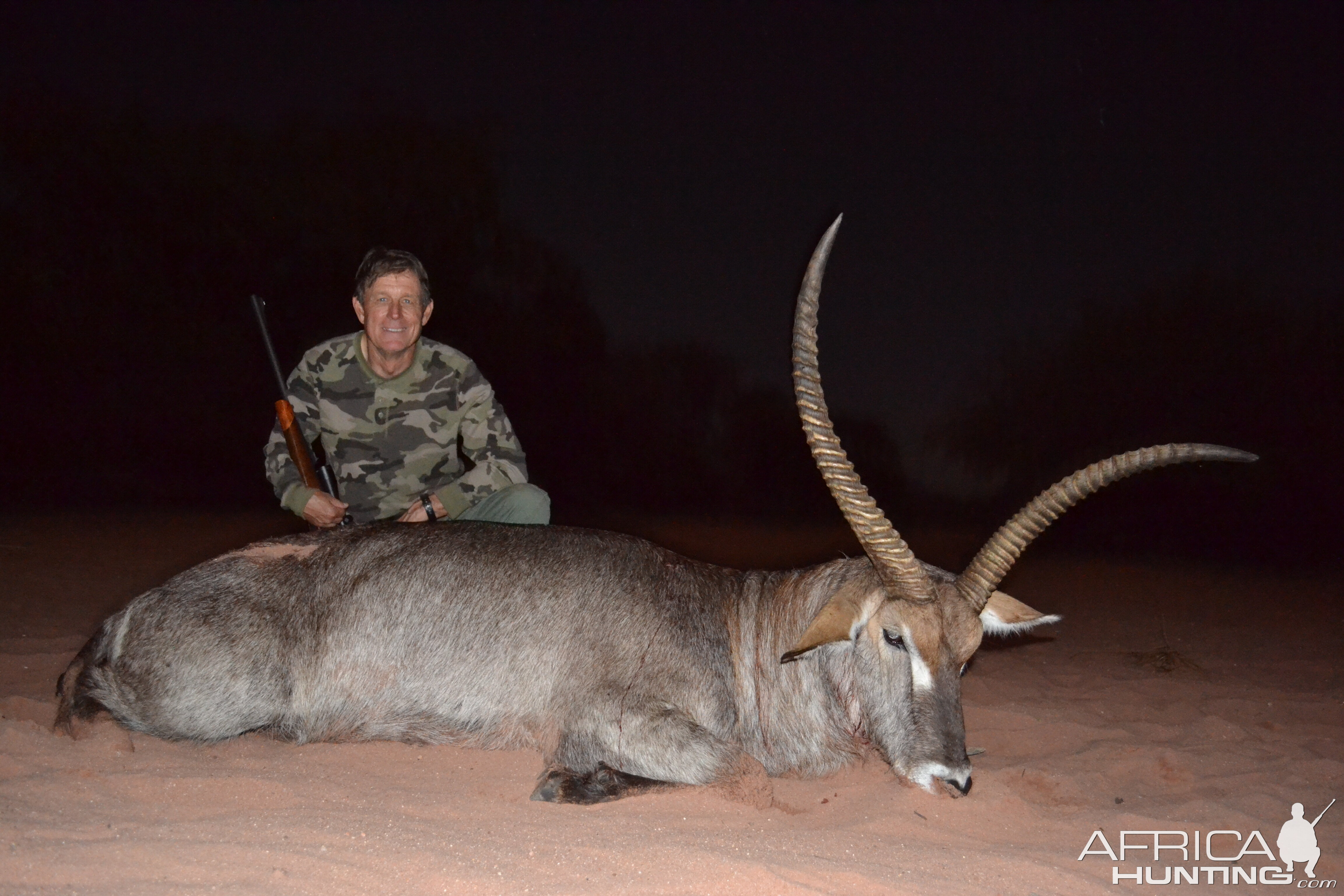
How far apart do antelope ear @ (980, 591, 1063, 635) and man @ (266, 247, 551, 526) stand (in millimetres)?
2588

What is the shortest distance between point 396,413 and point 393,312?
2.19ft

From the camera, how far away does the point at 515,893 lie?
2.76 meters

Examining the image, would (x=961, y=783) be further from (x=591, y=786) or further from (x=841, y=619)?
(x=591, y=786)

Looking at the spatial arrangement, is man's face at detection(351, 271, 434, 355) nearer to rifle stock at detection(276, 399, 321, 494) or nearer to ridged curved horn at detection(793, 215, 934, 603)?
rifle stock at detection(276, 399, 321, 494)

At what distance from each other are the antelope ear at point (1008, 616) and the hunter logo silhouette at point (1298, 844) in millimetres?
1207

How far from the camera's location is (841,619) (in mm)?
4039

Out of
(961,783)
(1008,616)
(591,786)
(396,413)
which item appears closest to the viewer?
(961,783)

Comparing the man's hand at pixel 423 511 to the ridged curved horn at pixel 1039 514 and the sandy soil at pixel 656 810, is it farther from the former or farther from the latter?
the ridged curved horn at pixel 1039 514

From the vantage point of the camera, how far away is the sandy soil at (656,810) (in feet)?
9.37

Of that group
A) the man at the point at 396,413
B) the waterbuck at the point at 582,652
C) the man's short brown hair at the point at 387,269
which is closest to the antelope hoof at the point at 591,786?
the waterbuck at the point at 582,652

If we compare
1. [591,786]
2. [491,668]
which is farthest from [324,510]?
[591,786]

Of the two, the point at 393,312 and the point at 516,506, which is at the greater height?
the point at 393,312

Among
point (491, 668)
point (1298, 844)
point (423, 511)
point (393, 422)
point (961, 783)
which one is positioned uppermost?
point (393, 422)

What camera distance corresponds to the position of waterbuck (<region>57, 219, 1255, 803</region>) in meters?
3.88
